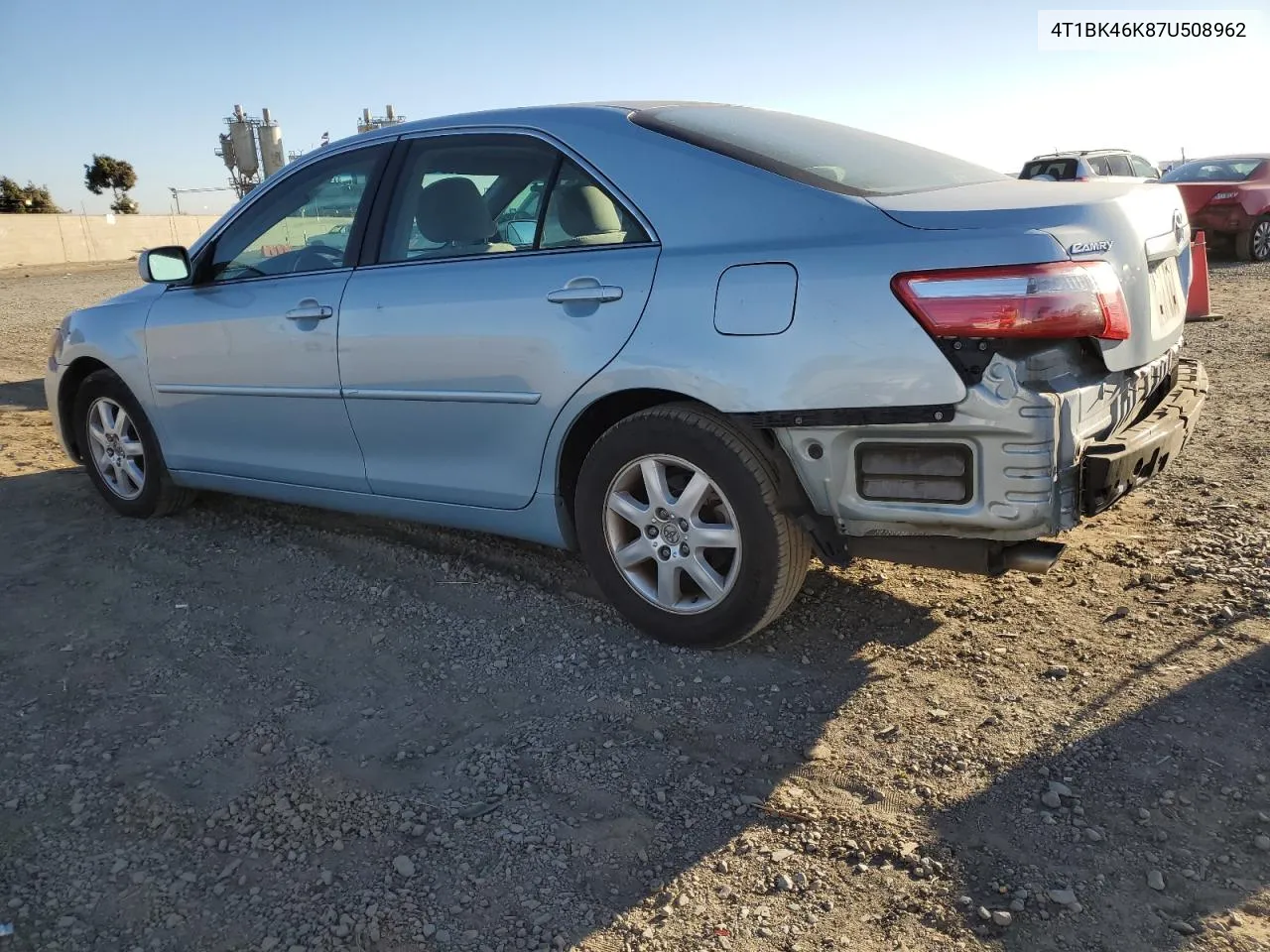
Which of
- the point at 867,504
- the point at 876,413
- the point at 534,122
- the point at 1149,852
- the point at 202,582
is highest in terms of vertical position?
the point at 534,122

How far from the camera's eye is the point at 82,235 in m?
39.4

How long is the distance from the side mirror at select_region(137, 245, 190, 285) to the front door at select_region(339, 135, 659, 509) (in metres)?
1.14

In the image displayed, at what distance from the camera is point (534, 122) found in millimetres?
3574

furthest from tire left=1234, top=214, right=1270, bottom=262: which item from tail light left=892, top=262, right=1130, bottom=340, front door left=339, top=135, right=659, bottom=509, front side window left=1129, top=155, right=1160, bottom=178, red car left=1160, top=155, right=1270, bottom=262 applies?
front door left=339, top=135, right=659, bottom=509

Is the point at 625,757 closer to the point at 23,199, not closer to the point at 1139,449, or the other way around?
the point at 1139,449

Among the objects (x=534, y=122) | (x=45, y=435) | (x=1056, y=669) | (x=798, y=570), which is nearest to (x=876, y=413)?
(x=798, y=570)

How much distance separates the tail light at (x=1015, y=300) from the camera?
2.57 meters

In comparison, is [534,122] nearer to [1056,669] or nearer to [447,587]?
[447,587]

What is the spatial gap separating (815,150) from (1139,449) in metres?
1.40

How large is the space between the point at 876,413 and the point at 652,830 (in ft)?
4.03

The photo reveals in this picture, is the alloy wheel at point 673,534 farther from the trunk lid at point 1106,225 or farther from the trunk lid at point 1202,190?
the trunk lid at point 1202,190

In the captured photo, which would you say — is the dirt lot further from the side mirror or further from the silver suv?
the silver suv

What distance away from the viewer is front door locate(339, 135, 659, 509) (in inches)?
129

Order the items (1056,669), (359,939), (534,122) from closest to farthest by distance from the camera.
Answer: (359,939), (1056,669), (534,122)
